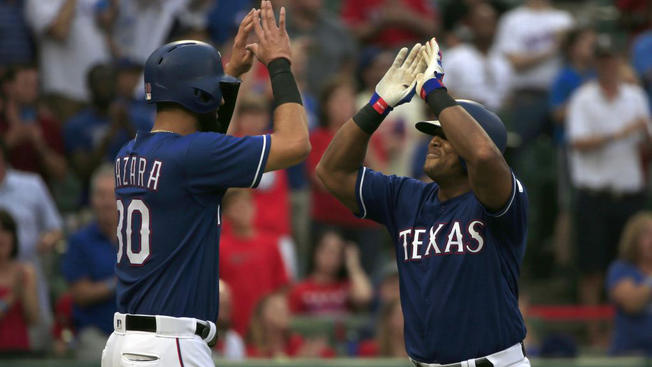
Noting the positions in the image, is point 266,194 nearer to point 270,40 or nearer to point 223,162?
point 270,40

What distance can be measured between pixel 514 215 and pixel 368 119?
768 millimetres

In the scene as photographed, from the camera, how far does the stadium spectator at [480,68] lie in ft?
37.0

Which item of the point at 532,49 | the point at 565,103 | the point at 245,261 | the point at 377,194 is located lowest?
the point at 245,261

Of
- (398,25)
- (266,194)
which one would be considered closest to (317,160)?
(266,194)

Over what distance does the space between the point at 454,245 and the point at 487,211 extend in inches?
8.2

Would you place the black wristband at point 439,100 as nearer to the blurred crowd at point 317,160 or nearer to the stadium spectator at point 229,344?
the blurred crowd at point 317,160

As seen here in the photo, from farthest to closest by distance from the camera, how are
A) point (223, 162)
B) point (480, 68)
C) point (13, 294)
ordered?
point (480, 68), point (13, 294), point (223, 162)

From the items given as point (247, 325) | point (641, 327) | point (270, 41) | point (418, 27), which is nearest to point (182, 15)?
point (418, 27)

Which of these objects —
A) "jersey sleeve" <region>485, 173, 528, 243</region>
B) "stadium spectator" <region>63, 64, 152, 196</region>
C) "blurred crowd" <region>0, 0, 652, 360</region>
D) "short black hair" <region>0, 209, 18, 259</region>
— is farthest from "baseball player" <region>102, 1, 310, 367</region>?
"stadium spectator" <region>63, 64, 152, 196</region>

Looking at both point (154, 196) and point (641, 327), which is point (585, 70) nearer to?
point (641, 327)

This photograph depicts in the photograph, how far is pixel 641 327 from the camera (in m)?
8.70

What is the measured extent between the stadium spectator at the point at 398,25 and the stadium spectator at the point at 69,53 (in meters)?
2.92

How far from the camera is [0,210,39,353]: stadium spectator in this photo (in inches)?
309

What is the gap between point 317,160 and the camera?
9.93 m
